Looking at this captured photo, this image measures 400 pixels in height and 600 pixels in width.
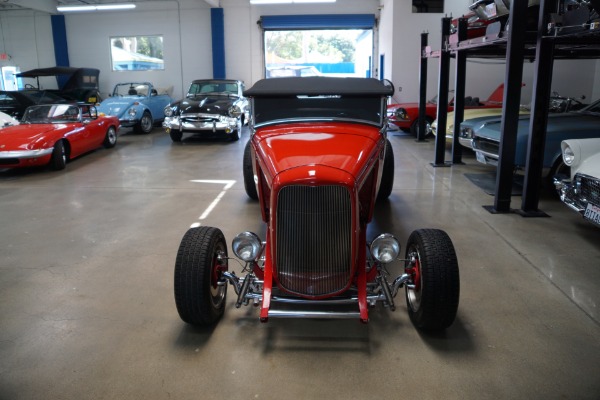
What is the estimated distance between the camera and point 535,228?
16.9ft

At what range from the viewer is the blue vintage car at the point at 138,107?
12984 millimetres

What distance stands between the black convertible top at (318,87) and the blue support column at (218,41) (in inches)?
557

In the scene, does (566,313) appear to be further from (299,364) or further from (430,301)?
(299,364)

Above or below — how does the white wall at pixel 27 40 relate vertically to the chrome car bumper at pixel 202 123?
above

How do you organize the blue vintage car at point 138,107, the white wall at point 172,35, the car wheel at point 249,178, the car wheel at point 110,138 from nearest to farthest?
the car wheel at point 249,178 < the car wheel at point 110,138 < the blue vintage car at point 138,107 < the white wall at point 172,35

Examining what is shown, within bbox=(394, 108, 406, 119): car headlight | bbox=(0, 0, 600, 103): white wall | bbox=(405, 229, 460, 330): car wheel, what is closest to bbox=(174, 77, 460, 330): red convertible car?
bbox=(405, 229, 460, 330): car wheel

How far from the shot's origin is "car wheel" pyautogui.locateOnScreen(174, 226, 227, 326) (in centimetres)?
292

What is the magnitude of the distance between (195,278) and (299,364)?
827 millimetres

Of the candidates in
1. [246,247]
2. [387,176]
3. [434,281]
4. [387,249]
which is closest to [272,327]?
[246,247]

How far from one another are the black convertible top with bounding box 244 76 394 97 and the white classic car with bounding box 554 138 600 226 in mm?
2078

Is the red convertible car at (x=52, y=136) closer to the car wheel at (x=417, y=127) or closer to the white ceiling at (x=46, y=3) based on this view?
the car wheel at (x=417, y=127)

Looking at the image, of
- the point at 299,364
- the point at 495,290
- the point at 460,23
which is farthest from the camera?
the point at 460,23

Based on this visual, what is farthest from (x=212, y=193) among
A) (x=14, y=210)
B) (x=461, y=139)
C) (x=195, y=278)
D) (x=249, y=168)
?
(x=461, y=139)

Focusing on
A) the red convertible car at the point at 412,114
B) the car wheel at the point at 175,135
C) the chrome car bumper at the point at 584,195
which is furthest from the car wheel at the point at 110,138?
the chrome car bumper at the point at 584,195
